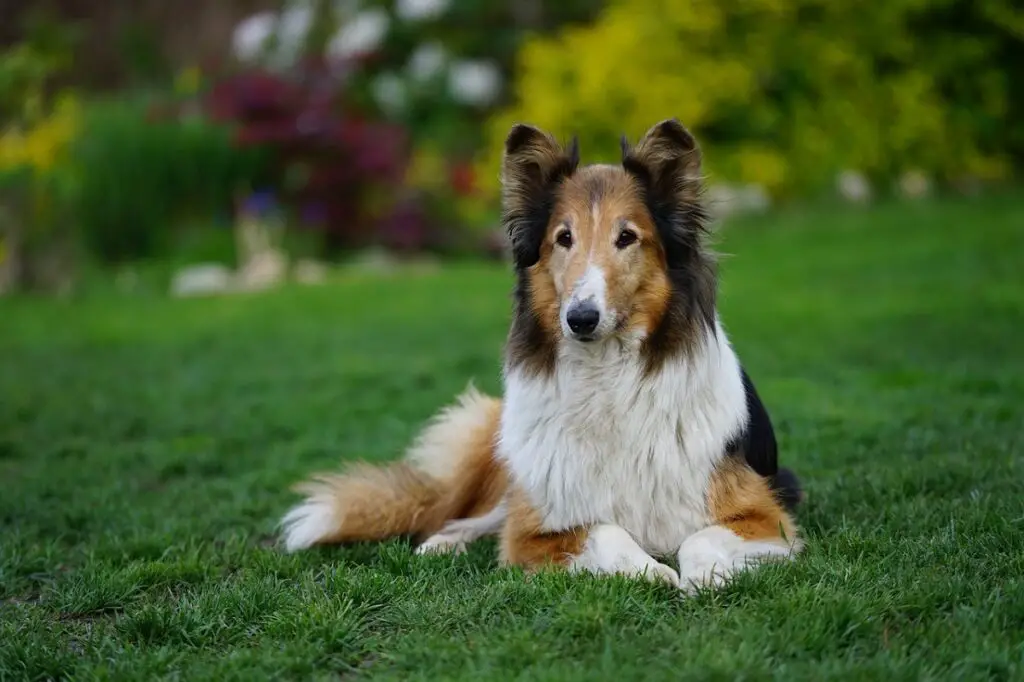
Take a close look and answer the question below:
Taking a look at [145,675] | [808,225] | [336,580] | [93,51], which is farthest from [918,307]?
[93,51]

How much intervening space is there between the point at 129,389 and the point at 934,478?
6.82 metres

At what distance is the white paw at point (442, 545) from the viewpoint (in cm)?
457

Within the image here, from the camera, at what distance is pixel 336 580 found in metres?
4.04

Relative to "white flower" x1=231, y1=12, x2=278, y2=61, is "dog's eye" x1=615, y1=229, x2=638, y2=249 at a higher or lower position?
lower

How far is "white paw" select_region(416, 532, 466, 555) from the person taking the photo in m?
4.57

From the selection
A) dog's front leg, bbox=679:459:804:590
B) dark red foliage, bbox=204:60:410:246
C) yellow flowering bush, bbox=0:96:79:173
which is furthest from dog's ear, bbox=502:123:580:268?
yellow flowering bush, bbox=0:96:79:173

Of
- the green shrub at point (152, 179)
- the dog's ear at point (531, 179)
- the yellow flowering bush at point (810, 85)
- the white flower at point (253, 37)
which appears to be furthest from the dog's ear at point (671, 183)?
the white flower at point (253, 37)

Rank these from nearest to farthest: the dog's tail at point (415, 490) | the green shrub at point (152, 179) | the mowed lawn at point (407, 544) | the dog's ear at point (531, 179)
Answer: the mowed lawn at point (407, 544), the dog's ear at point (531, 179), the dog's tail at point (415, 490), the green shrub at point (152, 179)

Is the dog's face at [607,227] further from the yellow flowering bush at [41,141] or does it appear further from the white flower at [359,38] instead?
the white flower at [359,38]

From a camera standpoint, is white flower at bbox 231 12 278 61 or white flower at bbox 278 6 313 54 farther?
white flower at bbox 278 6 313 54

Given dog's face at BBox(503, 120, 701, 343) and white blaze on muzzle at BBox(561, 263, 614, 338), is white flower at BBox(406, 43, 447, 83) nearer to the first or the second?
dog's face at BBox(503, 120, 701, 343)

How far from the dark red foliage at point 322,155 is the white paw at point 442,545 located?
39.1 feet

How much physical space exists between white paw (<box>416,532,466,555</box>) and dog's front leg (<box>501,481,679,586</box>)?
0.95 feet

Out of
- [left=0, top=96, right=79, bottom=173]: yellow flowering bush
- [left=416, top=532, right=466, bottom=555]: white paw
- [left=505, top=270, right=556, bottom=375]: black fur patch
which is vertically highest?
[left=0, top=96, right=79, bottom=173]: yellow flowering bush
